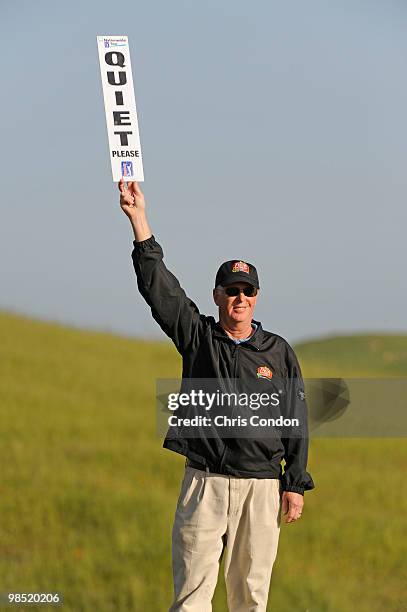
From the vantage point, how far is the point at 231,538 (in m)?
6.05

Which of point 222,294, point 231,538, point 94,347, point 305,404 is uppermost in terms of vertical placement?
point 94,347

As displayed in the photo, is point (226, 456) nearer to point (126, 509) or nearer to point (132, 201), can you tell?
point (132, 201)

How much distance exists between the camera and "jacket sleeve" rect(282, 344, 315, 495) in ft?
20.0

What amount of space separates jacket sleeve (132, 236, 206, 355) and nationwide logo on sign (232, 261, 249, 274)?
1.19 feet

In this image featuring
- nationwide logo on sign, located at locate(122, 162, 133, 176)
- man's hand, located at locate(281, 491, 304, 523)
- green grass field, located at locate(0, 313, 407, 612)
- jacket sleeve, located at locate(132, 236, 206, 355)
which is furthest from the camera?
green grass field, located at locate(0, 313, 407, 612)

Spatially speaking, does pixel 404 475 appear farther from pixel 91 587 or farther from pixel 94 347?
pixel 94 347

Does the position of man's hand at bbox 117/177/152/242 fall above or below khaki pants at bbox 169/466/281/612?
above

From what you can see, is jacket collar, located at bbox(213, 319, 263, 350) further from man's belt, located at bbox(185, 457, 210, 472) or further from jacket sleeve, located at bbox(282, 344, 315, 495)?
man's belt, located at bbox(185, 457, 210, 472)

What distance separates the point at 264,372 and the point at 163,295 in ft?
2.71

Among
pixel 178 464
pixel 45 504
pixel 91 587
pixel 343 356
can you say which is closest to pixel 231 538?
pixel 91 587

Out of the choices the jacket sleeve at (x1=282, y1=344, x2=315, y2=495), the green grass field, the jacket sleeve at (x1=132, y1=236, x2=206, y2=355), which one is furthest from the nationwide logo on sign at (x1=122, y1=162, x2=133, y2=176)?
the green grass field

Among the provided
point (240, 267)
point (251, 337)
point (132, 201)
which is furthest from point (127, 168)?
point (251, 337)

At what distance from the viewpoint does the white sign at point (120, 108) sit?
6199 millimetres

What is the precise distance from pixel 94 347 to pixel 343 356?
13351 mm
